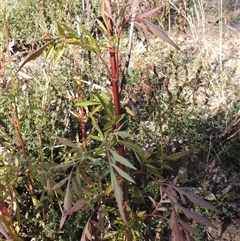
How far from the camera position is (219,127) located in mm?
2371

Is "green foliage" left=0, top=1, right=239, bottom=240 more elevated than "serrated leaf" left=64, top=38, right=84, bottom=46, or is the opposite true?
"serrated leaf" left=64, top=38, right=84, bottom=46

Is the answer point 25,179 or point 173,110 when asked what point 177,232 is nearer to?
point 25,179

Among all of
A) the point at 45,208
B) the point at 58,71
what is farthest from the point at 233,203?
the point at 58,71

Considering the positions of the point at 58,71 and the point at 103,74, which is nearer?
the point at 58,71

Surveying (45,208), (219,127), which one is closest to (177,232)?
(45,208)

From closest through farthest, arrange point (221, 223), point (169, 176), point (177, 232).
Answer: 1. point (177, 232)
2. point (221, 223)
3. point (169, 176)

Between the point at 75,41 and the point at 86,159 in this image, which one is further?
the point at 86,159

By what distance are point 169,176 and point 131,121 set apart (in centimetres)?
45

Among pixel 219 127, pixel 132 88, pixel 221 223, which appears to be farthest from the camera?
pixel 132 88

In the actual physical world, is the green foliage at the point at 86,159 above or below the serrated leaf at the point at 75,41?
below

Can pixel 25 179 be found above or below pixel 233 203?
above

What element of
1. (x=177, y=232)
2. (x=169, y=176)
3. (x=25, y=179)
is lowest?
(x=169, y=176)

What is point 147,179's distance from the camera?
2039 millimetres

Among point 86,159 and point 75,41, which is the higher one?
point 75,41
